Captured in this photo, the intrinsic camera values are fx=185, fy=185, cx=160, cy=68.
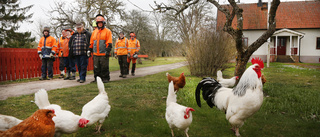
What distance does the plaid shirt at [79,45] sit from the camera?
331 inches

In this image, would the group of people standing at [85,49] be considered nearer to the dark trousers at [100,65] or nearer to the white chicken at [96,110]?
the dark trousers at [100,65]

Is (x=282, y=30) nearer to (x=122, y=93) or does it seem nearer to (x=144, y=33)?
(x=144, y=33)

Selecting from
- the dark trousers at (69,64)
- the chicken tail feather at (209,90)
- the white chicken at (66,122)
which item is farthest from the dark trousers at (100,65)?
the white chicken at (66,122)

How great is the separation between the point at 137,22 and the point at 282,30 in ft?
64.6

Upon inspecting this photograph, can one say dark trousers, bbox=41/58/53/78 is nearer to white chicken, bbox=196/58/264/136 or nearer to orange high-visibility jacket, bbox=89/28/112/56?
orange high-visibility jacket, bbox=89/28/112/56

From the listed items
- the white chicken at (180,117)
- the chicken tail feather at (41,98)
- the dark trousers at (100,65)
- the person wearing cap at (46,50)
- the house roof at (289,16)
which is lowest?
the white chicken at (180,117)

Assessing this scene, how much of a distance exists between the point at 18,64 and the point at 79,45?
412 cm

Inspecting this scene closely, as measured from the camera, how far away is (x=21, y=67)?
9.89m

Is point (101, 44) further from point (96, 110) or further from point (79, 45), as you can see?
point (96, 110)

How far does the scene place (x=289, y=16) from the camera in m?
26.1

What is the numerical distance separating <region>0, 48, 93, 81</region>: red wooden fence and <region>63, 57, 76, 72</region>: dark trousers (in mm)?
2176

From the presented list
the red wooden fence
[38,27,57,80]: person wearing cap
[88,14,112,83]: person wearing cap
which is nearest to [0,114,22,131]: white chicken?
[88,14,112,83]: person wearing cap

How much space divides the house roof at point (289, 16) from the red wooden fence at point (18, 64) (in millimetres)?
21923

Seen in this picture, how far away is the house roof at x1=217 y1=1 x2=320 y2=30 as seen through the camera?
25108mm
